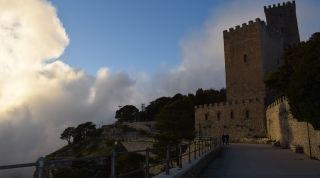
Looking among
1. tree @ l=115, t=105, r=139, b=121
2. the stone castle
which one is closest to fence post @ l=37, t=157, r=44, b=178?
the stone castle

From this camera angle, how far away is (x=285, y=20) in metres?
64.8

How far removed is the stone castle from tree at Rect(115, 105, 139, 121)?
49.3 metres

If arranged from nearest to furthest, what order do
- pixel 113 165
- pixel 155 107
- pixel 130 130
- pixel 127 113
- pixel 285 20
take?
1. pixel 113 165
2. pixel 285 20
3. pixel 130 130
4. pixel 155 107
5. pixel 127 113

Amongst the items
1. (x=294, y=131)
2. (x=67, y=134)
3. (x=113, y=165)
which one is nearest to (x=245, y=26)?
(x=294, y=131)

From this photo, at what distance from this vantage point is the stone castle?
153 ft

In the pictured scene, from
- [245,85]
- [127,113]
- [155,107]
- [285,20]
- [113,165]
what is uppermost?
[285,20]

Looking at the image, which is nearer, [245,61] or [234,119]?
[234,119]

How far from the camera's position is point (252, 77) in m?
50.6

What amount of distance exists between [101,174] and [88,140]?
269ft

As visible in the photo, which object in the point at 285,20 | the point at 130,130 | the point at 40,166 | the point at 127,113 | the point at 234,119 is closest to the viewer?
the point at 40,166

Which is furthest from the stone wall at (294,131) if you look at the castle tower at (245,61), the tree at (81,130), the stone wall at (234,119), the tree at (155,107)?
the tree at (81,130)

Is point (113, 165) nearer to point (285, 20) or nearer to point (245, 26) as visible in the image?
point (245, 26)

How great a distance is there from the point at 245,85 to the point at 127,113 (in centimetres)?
5426

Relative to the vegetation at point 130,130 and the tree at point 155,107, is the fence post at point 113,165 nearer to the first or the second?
the vegetation at point 130,130
